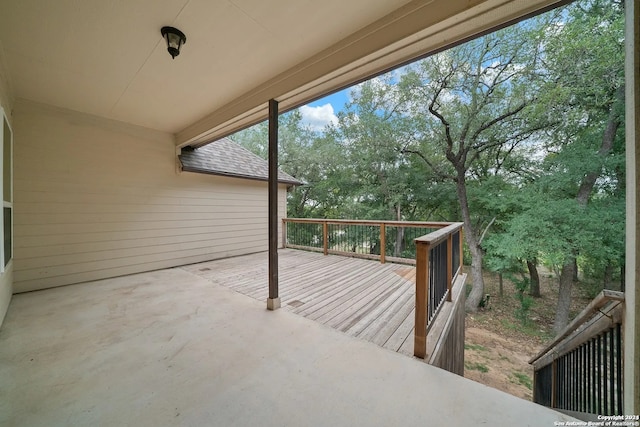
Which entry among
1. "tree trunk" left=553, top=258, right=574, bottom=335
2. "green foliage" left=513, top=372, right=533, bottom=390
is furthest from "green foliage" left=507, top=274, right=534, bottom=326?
"green foliage" left=513, top=372, right=533, bottom=390

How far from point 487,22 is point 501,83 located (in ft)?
23.7

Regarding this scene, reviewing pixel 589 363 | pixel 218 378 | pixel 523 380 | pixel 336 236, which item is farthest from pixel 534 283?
pixel 218 378

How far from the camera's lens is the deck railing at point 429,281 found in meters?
2.00

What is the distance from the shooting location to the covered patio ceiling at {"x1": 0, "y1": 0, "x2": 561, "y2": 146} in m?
1.80

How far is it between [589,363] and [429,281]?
147cm

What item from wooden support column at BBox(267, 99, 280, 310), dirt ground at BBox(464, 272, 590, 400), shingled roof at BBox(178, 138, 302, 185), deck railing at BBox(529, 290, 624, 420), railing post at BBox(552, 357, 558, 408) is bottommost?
dirt ground at BBox(464, 272, 590, 400)

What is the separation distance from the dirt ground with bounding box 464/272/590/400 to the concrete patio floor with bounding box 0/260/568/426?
4.31 meters

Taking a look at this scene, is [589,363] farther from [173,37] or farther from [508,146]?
[508,146]

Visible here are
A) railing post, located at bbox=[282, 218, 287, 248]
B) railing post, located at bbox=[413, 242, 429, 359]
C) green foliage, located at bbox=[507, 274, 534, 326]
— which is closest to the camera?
railing post, located at bbox=[413, 242, 429, 359]

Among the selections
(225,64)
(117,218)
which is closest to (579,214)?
(225,64)

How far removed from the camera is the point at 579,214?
5832 millimetres

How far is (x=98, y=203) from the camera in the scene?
420cm

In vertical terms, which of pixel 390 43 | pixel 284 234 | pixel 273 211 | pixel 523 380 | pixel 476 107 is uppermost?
pixel 476 107

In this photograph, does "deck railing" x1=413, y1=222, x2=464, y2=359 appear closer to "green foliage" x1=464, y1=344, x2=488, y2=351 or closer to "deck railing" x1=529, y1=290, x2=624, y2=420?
"deck railing" x1=529, y1=290, x2=624, y2=420
